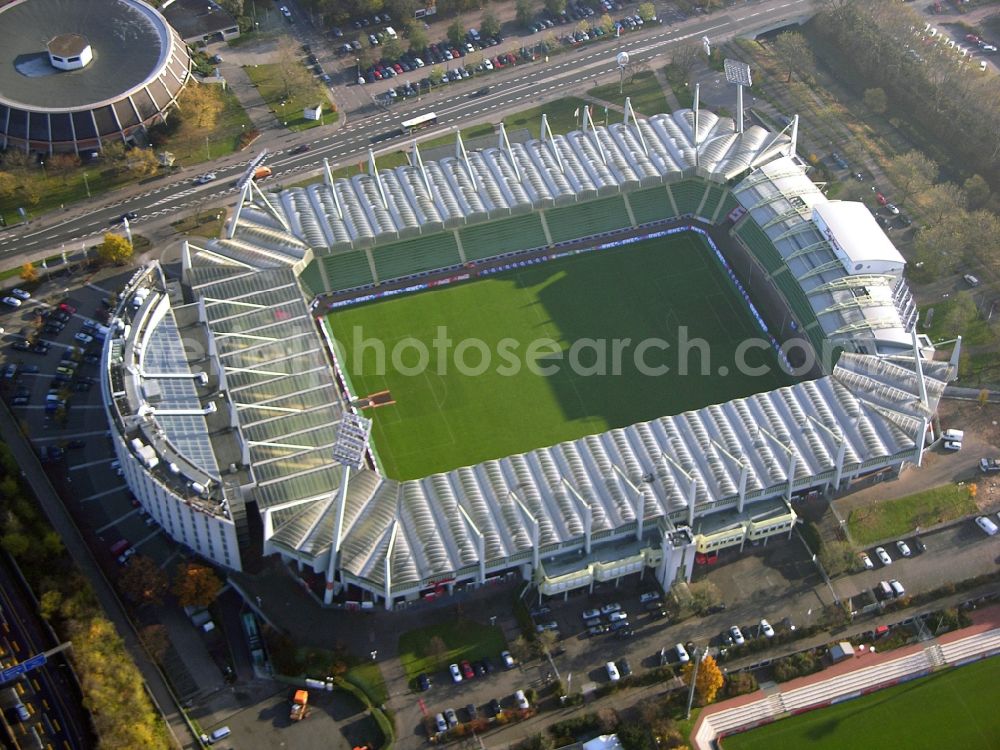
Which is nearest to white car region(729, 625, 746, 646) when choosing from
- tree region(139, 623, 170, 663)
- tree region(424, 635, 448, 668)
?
tree region(424, 635, 448, 668)

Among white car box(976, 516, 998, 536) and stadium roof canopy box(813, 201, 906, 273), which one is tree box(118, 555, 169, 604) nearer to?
white car box(976, 516, 998, 536)

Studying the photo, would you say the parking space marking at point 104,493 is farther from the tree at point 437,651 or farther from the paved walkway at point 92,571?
the tree at point 437,651

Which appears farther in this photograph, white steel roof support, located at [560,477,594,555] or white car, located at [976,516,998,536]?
white car, located at [976,516,998,536]

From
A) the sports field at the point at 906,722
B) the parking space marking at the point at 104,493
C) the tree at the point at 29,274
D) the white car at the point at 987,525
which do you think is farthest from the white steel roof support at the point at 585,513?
the tree at the point at 29,274

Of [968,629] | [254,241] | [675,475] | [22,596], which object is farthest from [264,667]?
[968,629]

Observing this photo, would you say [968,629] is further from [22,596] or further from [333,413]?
[22,596]

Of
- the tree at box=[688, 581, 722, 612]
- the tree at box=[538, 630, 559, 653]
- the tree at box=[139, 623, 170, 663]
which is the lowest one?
the tree at box=[688, 581, 722, 612]

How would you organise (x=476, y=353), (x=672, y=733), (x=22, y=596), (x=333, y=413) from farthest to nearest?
(x=476, y=353)
(x=333, y=413)
(x=22, y=596)
(x=672, y=733)
